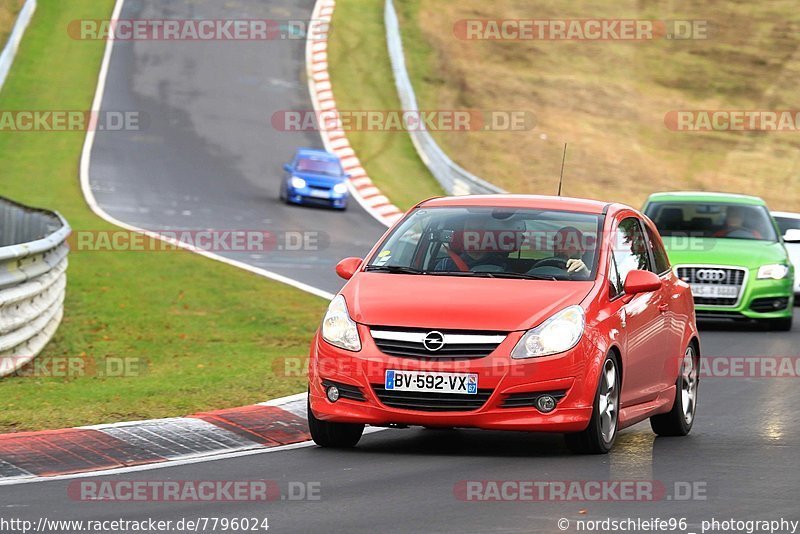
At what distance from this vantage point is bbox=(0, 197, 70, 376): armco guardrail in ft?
44.1

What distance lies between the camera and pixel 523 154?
145 feet

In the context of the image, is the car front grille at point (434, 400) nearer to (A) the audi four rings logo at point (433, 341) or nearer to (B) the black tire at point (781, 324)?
(A) the audi four rings logo at point (433, 341)

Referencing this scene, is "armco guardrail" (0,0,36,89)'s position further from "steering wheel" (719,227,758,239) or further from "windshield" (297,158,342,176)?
"steering wheel" (719,227,758,239)

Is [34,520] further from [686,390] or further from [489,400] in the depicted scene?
[686,390]

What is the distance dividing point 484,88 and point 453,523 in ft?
140

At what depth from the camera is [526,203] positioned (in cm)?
1073

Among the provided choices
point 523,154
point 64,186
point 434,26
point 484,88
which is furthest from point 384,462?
point 434,26

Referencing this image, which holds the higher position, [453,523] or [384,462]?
[453,523]

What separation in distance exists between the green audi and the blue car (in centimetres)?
1431

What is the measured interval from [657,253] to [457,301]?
Answer: 8.38 feet

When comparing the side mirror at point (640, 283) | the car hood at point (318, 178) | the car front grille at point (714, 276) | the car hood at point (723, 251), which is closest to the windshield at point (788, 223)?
the car hood at point (723, 251)

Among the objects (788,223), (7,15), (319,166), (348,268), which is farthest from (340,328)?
(7,15)

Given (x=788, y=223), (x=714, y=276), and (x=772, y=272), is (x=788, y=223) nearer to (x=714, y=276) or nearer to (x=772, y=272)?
(x=772, y=272)

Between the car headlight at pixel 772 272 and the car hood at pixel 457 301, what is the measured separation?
9.93m
